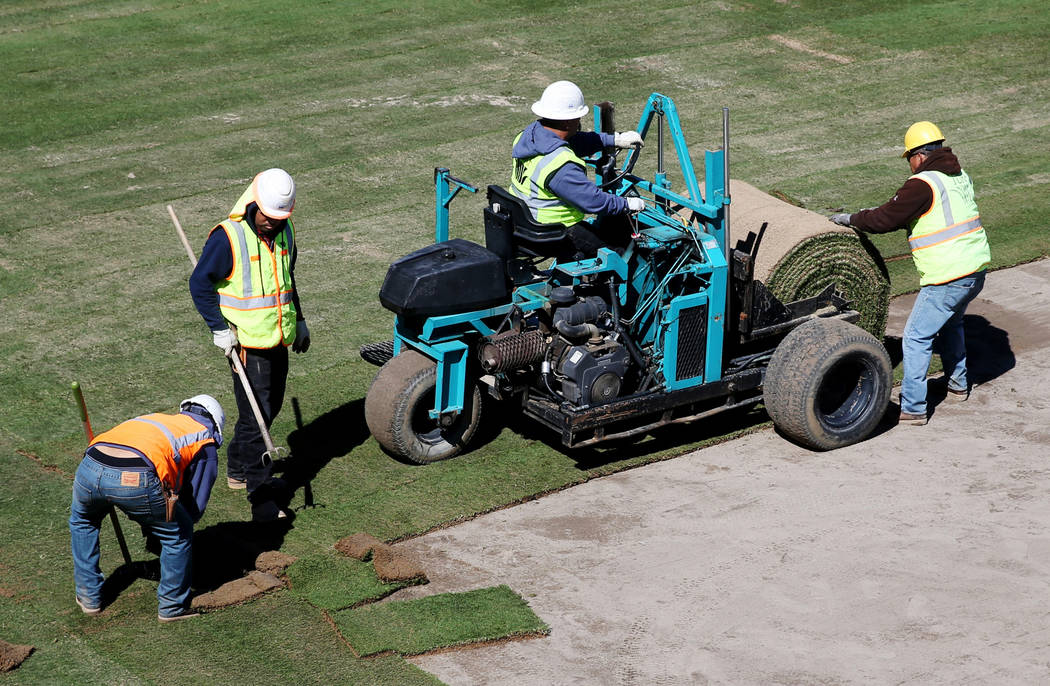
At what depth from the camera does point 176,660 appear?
6.66 m

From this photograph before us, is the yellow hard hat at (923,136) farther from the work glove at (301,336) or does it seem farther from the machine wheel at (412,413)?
the work glove at (301,336)

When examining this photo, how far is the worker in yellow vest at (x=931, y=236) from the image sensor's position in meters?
8.93

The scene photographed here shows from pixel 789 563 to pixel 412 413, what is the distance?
2.70 m

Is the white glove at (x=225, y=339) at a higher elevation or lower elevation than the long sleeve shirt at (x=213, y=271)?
lower

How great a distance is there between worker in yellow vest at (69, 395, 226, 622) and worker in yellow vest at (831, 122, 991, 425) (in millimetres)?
4904

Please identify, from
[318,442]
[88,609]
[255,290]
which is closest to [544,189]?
[255,290]

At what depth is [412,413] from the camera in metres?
8.55

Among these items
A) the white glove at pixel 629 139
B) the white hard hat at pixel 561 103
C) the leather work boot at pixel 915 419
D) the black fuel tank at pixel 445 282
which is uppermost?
the white hard hat at pixel 561 103

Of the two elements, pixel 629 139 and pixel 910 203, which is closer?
pixel 910 203

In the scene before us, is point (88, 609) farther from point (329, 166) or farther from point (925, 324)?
point (329, 166)

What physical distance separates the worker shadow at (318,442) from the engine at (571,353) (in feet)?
4.60

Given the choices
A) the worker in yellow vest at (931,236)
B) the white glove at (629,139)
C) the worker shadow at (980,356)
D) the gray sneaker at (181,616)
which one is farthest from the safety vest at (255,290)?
the worker shadow at (980,356)

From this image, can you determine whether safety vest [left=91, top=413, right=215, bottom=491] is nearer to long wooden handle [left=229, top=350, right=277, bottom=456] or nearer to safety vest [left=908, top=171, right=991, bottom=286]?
long wooden handle [left=229, top=350, right=277, bottom=456]

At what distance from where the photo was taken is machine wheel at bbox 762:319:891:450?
8594mm
